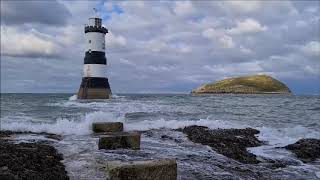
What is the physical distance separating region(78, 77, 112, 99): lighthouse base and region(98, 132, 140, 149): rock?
32808mm

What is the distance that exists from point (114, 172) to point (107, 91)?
130ft

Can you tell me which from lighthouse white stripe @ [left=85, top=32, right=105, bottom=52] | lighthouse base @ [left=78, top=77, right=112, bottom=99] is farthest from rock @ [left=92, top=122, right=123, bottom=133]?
lighthouse white stripe @ [left=85, top=32, right=105, bottom=52]

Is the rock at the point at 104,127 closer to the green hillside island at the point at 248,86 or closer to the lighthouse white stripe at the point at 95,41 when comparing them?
the lighthouse white stripe at the point at 95,41

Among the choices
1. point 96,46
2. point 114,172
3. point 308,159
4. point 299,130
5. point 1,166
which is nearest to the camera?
point 114,172

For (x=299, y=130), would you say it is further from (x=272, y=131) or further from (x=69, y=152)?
(x=69, y=152)

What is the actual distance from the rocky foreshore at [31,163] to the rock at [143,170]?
1762 mm

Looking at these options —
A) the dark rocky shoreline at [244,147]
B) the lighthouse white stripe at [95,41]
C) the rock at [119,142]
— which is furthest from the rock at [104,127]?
the lighthouse white stripe at [95,41]

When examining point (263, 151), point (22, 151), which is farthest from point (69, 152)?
point (263, 151)

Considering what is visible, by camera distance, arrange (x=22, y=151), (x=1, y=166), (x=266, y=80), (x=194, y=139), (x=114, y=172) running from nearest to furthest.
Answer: (x=114, y=172)
(x=1, y=166)
(x=22, y=151)
(x=194, y=139)
(x=266, y=80)

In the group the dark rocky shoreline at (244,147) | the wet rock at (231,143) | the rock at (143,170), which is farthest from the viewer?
the wet rock at (231,143)

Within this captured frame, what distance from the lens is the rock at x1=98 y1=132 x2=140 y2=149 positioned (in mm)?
11258

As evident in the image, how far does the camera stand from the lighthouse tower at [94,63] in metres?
43.4

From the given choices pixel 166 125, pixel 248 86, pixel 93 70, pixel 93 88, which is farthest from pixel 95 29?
pixel 248 86

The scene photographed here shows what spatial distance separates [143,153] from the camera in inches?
433
